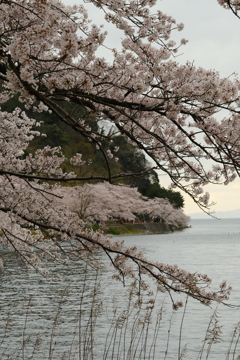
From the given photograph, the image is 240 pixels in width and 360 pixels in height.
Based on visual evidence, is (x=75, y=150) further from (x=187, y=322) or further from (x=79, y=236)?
(x=79, y=236)

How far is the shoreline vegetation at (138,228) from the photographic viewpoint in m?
53.0

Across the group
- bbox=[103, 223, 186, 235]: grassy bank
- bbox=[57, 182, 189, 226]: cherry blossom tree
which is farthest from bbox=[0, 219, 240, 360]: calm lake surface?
bbox=[103, 223, 186, 235]: grassy bank

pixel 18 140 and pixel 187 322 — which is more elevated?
pixel 18 140

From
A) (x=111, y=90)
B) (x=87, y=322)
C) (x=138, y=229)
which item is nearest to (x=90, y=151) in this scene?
(x=138, y=229)

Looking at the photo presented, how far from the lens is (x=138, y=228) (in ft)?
199

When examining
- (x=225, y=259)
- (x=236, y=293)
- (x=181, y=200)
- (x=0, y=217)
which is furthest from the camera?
(x=181, y=200)

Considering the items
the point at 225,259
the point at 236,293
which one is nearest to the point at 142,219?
the point at 225,259

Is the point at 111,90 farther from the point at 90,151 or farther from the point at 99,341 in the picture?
the point at 90,151

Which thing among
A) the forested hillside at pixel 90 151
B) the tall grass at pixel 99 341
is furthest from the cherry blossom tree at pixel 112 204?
the tall grass at pixel 99 341

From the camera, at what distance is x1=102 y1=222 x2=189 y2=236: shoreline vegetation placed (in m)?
53.0

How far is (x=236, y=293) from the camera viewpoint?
673 inches

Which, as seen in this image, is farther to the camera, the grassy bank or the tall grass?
the grassy bank

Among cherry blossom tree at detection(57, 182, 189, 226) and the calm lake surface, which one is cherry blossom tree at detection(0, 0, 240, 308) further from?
cherry blossom tree at detection(57, 182, 189, 226)

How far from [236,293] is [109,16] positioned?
554 inches
